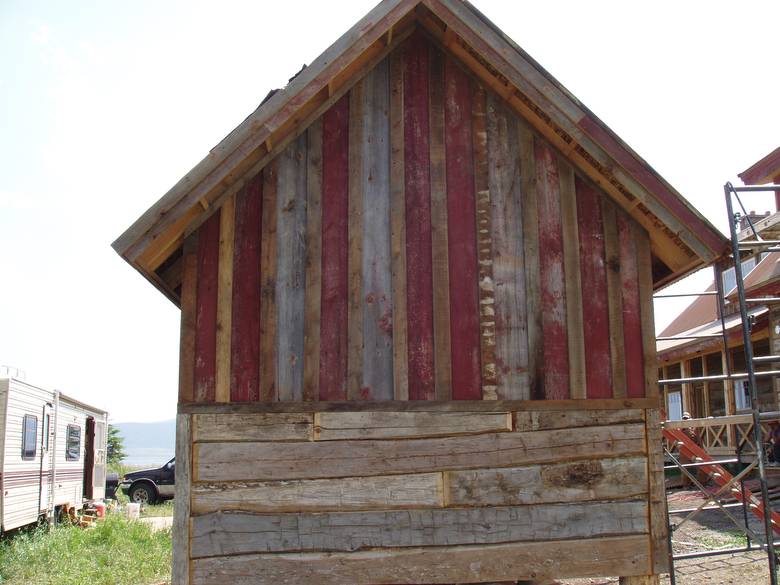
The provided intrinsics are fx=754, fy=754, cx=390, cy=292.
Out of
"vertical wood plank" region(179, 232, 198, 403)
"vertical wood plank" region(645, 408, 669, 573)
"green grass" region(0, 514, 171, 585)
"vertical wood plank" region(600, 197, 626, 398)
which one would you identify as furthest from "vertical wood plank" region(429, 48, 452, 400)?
"green grass" region(0, 514, 171, 585)

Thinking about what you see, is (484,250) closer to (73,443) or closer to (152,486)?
(73,443)

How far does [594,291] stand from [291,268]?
8.93 feet

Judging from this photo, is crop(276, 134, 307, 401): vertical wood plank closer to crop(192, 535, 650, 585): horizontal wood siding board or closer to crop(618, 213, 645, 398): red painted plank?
crop(192, 535, 650, 585): horizontal wood siding board

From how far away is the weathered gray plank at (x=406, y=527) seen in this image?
20.5 feet

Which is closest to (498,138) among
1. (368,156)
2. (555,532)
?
(368,156)

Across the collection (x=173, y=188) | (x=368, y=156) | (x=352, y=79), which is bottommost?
(x=173, y=188)

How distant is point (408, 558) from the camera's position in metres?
6.33

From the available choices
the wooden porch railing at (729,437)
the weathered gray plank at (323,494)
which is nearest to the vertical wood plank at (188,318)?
the weathered gray plank at (323,494)

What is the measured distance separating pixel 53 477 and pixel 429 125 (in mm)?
16811

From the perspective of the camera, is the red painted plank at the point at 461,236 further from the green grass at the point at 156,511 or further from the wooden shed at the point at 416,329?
the green grass at the point at 156,511

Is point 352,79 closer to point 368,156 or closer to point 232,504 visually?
point 368,156

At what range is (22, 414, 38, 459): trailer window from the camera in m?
17.2

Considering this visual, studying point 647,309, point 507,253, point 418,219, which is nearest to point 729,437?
point 647,309

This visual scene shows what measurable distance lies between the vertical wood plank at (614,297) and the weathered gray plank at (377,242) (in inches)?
78.2
